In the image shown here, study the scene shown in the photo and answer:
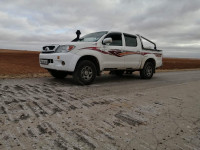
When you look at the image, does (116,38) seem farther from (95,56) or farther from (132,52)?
(95,56)

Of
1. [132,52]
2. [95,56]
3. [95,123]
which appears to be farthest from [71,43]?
[95,123]

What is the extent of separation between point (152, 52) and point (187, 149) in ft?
20.4

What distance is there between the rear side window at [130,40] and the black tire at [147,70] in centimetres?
119

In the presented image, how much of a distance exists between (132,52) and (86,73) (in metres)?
2.30

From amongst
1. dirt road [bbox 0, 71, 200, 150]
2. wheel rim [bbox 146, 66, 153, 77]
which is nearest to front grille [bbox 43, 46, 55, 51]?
dirt road [bbox 0, 71, 200, 150]

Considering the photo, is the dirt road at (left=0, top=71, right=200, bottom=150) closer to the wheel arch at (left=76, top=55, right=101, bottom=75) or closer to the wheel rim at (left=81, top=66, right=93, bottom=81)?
the wheel rim at (left=81, top=66, right=93, bottom=81)

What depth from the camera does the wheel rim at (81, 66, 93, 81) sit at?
17.6ft

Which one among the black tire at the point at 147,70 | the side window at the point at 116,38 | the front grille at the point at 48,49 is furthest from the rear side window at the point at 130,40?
the front grille at the point at 48,49

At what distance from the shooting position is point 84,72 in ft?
17.7

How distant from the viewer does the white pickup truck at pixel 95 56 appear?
510 centimetres

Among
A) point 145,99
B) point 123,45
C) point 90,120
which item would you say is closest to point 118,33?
point 123,45

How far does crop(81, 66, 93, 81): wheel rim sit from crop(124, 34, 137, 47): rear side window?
206 centimetres

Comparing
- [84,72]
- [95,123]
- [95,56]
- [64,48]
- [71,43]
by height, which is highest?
[71,43]

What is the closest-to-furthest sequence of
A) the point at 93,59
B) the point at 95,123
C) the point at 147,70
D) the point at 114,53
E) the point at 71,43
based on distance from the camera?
1. the point at 95,123
2. the point at 71,43
3. the point at 93,59
4. the point at 114,53
5. the point at 147,70
